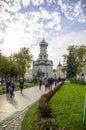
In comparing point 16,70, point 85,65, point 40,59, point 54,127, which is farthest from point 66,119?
point 40,59

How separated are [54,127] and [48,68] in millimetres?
146214

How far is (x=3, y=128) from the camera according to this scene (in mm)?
11297

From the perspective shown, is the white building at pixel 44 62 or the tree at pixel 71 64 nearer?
the tree at pixel 71 64

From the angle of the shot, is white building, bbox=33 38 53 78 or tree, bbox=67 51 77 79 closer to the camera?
tree, bbox=67 51 77 79

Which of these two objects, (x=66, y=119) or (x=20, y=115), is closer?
(x=66, y=119)

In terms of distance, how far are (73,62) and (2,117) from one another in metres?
71.2

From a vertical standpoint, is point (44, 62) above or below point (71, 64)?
above

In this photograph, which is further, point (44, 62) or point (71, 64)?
point (44, 62)

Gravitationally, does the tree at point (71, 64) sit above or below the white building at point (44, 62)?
below

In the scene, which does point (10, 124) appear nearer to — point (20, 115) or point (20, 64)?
point (20, 115)

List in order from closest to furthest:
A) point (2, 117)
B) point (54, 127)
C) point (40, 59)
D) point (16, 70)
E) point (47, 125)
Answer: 1. point (54, 127)
2. point (47, 125)
3. point (2, 117)
4. point (16, 70)
5. point (40, 59)

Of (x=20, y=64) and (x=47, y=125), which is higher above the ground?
(x=20, y=64)

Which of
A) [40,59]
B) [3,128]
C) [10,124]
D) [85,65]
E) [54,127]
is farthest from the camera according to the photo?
[40,59]

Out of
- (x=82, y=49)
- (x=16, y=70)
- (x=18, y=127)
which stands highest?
(x=82, y=49)
